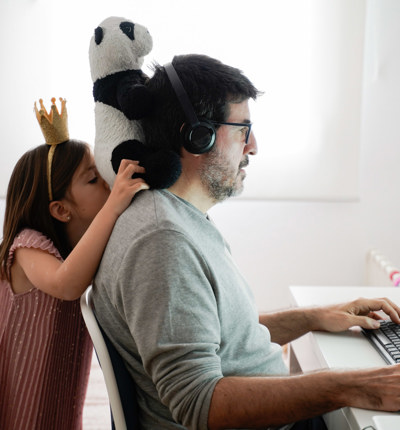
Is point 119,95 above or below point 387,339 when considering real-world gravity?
above

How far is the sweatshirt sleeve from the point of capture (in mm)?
898

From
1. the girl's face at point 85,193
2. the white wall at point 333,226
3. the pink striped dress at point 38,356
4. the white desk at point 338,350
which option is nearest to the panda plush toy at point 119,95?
the girl's face at point 85,193

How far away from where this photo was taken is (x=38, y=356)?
4.34ft

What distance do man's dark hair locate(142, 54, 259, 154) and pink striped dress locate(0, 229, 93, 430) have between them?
0.42 meters

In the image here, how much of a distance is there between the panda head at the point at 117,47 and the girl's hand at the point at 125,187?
Answer: 0.71 ft

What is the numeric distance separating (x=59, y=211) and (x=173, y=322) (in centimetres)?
62

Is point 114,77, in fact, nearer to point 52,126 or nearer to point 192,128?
point 192,128

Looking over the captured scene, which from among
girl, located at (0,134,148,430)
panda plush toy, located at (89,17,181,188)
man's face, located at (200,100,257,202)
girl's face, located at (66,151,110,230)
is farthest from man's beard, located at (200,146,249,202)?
girl's face, located at (66,151,110,230)

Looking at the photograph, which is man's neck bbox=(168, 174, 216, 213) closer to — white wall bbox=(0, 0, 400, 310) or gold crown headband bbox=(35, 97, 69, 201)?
gold crown headband bbox=(35, 97, 69, 201)

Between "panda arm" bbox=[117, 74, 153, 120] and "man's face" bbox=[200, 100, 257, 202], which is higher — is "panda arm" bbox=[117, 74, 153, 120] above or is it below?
above

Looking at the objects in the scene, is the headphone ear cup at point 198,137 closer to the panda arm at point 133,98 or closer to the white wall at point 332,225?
the panda arm at point 133,98

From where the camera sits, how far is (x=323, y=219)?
2.83 m

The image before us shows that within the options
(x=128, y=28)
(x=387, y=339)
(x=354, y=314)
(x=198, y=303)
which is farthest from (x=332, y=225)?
(x=198, y=303)

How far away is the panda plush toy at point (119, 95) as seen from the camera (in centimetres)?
109
